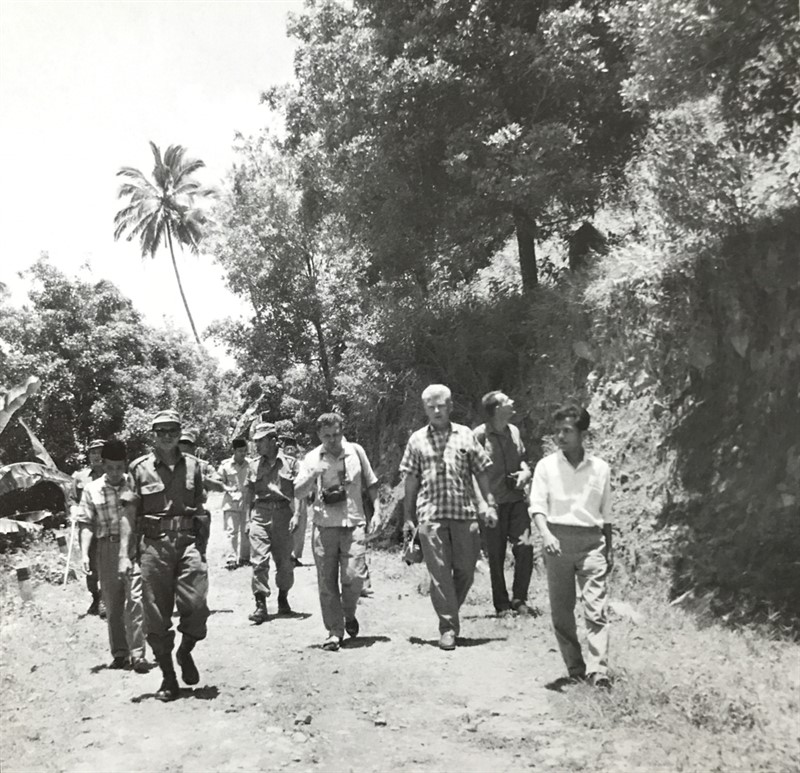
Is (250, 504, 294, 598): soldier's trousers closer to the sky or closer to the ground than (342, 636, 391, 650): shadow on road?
closer to the sky

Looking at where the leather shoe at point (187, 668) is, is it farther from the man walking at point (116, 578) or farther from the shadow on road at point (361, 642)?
the shadow on road at point (361, 642)

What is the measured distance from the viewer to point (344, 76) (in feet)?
47.2

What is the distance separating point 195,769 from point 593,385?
7.41m

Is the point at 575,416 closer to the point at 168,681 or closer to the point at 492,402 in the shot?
the point at 492,402

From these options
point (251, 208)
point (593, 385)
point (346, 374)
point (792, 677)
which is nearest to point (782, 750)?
point (792, 677)

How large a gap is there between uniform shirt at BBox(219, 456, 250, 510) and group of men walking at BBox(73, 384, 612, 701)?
3.32 metres

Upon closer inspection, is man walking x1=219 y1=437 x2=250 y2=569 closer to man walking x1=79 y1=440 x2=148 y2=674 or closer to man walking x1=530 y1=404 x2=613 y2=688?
man walking x1=79 y1=440 x2=148 y2=674

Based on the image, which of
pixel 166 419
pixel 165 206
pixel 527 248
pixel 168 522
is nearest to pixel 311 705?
pixel 168 522

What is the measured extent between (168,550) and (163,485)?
1.66ft

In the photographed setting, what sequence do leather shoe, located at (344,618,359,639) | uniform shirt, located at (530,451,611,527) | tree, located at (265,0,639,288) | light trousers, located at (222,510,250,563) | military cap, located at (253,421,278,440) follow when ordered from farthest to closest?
light trousers, located at (222,510,250,563)
tree, located at (265,0,639,288)
military cap, located at (253,421,278,440)
leather shoe, located at (344,618,359,639)
uniform shirt, located at (530,451,611,527)

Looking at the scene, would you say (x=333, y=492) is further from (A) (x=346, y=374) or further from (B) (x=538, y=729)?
(A) (x=346, y=374)

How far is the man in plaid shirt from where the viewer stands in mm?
7570

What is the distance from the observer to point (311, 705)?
6070mm

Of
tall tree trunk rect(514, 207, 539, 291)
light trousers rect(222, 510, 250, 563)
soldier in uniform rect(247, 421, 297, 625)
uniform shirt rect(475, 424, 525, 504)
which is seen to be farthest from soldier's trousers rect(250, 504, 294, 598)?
tall tree trunk rect(514, 207, 539, 291)
